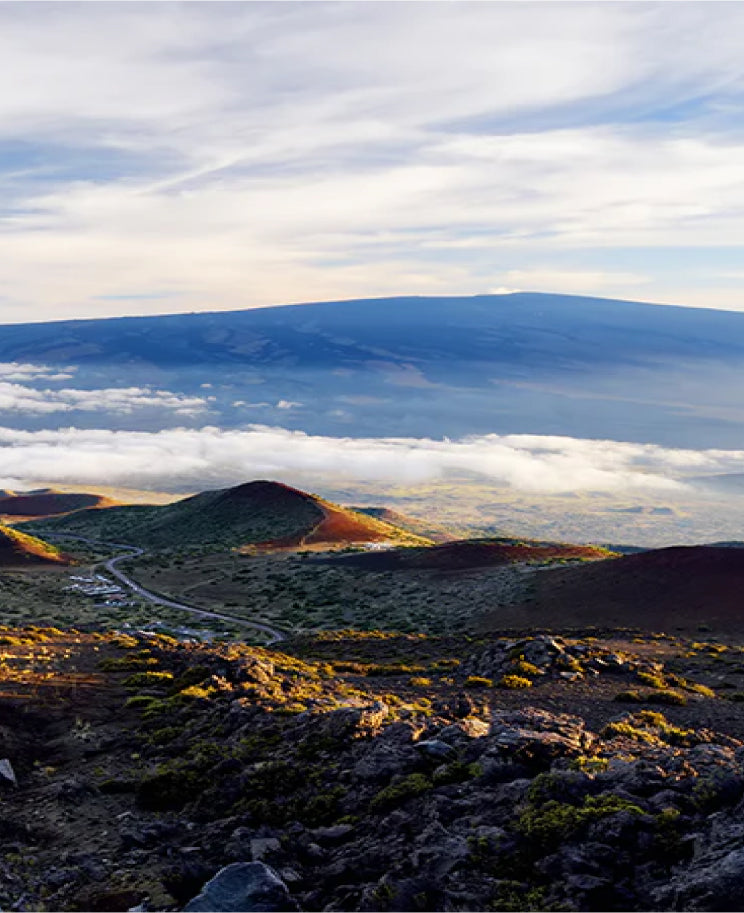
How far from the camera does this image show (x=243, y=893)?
1303 centimetres

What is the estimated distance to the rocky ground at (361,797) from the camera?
12586 mm

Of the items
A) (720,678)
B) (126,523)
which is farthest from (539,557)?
(126,523)

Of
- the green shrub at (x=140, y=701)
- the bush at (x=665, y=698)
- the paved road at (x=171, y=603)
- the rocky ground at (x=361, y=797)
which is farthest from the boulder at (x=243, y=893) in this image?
the paved road at (x=171, y=603)

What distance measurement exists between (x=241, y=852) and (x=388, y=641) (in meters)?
31.6

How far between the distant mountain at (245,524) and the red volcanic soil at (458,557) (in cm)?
2219

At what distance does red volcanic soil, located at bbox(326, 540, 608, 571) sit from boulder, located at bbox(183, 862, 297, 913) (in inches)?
2716

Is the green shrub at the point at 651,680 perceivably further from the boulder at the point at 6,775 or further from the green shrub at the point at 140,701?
the boulder at the point at 6,775

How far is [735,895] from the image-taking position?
10.8 metres

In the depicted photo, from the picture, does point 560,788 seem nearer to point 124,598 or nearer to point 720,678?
point 720,678

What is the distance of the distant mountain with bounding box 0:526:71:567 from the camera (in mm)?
94562

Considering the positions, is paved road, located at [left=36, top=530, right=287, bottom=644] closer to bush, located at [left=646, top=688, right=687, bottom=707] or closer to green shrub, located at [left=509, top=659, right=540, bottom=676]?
green shrub, located at [left=509, top=659, right=540, bottom=676]

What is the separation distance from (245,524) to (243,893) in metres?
119

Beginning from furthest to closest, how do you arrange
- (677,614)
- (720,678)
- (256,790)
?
1. (677,614)
2. (720,678)
3. (256,790)

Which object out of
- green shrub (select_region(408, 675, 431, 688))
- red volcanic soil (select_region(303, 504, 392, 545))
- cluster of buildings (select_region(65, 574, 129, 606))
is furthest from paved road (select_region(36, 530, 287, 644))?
red volcanic soil (select_region(303, 504, 392, 545))
